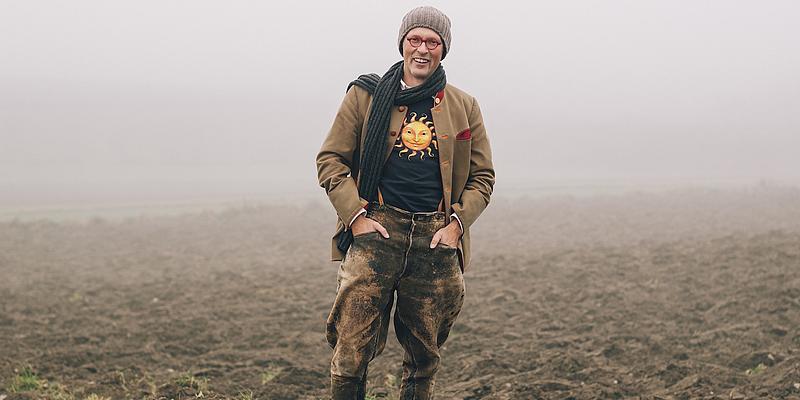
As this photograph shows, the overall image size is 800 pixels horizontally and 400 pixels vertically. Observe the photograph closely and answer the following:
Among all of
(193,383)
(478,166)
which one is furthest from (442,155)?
(193,383)

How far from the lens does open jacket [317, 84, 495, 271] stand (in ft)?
10.7

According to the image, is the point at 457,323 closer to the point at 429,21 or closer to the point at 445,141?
the point at 445,141

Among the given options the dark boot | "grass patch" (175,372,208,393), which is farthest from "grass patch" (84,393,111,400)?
the dark boot

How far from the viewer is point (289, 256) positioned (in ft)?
43.6

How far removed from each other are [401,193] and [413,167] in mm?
→ 138

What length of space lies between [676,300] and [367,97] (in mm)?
5555

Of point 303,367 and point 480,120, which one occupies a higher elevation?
point 480,120

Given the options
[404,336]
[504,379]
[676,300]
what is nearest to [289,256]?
[676,300]

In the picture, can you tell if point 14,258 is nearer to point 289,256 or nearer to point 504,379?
point 289,256

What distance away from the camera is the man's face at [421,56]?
10.8ft

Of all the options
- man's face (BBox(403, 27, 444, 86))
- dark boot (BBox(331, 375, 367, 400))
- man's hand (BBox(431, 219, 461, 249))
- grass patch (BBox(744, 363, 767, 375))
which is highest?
man's face (BBox(403, 27, 444, 86))

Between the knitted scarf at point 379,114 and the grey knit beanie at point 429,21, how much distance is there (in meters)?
0.17

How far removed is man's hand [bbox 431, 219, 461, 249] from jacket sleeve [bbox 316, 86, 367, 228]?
0.38m

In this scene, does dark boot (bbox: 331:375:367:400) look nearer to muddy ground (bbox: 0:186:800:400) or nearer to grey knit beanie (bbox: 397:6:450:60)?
muddy ground (bbox: 0:186:800:400)
